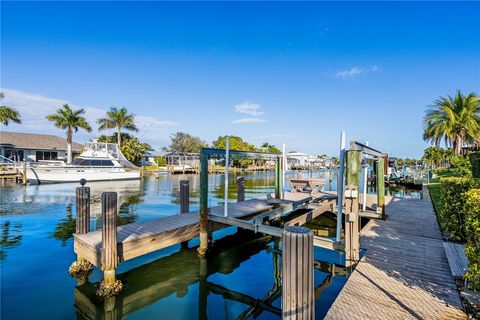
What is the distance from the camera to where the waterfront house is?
39.4 metres

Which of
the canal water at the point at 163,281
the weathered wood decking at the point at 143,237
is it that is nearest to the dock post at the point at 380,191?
the canal water at the point at 163,281

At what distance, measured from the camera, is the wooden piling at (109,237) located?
18.3ft

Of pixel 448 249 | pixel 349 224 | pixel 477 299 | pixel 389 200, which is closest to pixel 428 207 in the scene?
pixel 389 200

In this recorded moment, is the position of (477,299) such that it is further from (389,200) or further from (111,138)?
(111,138)

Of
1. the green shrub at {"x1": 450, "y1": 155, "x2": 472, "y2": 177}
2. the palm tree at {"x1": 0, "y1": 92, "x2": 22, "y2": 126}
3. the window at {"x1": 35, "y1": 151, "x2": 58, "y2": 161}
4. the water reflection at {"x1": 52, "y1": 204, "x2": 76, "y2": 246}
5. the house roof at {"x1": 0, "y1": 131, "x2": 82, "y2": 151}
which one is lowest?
the water reflection at {"x1": 52, "y1": 204, "x2": 76, "y2": 246}

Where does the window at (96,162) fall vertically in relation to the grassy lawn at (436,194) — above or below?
above

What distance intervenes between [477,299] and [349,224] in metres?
2.47

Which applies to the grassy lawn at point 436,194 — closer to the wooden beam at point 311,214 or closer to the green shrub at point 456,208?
the green shrub at point 456,208

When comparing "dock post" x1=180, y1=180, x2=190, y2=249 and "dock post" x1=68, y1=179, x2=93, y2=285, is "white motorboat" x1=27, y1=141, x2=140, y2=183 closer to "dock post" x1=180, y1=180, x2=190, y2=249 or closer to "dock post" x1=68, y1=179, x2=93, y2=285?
Answer: "dock post" x1=180, y1=180, x2=190, y2=249

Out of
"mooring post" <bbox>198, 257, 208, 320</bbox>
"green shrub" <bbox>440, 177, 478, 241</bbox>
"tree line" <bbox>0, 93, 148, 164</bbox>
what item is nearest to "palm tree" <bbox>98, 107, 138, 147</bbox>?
"tree line" <bbox>0, 93, 148, 164</bbox>

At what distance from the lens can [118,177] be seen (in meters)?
32.8

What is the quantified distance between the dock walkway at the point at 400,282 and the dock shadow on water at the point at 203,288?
131 cm

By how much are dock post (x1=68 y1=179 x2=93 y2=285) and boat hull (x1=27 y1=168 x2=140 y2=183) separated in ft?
86.6

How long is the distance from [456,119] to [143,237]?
34917 millimetres
